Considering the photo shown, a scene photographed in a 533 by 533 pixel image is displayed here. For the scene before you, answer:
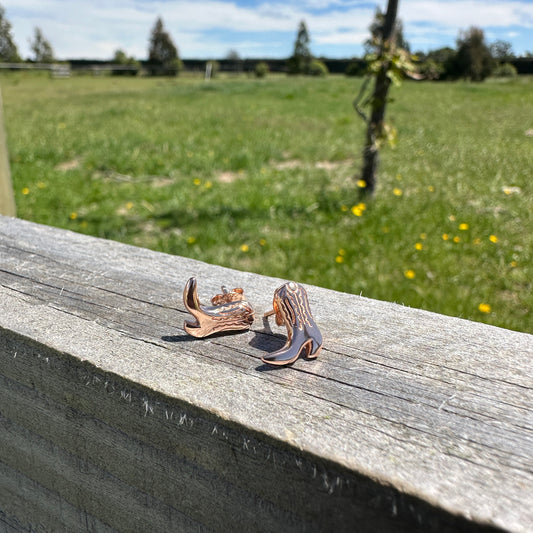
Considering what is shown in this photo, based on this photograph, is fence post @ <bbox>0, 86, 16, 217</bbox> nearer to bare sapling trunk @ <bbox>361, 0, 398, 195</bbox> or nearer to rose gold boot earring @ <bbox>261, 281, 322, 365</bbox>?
rose gold boot earring @ <bbox>261, 281, 322, 365</bbox>

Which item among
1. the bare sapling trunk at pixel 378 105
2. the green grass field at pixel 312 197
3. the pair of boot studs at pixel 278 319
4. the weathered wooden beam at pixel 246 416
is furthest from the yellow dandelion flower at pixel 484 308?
the pair of boot studs at pixel 278 319

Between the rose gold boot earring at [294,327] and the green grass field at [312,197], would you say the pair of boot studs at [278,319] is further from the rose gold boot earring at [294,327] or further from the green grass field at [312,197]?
the green grass field at [312,197]

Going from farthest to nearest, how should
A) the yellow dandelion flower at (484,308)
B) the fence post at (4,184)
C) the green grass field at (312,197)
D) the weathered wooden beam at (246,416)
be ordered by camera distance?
the green grass field at (312,197), the yellow dandelion flower at (484,308), the fence post at (4,184), the weathered wooden beam at (246,416)

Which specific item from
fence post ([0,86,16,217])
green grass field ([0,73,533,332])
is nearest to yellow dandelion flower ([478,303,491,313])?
green grass field ([0,73,533,332])

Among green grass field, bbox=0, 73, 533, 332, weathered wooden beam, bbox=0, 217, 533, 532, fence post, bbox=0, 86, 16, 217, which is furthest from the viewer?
green grass field, bbox=0, 73, 533, 332

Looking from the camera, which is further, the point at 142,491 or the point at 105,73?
the point at 105,73

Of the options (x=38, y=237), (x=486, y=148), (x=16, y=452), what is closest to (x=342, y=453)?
(x=16, y=452)

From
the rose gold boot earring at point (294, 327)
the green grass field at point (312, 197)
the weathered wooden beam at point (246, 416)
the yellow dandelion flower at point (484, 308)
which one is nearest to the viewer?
the weathered wooden beam at point (246, 416)

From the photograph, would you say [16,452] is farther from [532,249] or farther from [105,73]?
[105,73]

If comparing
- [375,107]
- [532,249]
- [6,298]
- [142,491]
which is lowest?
[532,249]
